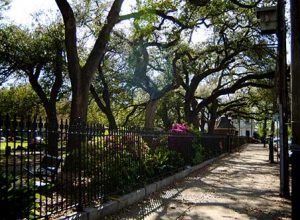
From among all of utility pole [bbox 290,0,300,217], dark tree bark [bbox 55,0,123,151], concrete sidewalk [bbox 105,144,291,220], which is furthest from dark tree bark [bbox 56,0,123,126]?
utility pole [bbox 290,0,300,217]

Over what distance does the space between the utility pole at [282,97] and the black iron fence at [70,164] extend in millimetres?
3650

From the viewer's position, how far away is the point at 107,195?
8.61 meters

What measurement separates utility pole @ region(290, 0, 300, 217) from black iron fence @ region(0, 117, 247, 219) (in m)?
3.85

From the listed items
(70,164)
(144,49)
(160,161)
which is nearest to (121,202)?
(70,164)

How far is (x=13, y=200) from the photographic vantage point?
198 inches

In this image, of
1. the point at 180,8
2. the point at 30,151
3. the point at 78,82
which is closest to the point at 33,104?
the point at 180,8

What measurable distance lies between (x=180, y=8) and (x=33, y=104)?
19341 millimetres

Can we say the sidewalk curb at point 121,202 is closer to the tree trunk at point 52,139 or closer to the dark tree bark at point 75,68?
the tree trunk at point 52,139

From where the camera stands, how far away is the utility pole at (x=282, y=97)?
11.0 m

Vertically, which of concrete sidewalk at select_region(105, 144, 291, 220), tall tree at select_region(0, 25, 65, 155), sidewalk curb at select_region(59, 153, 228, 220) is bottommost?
concrete sidewalk at select_region(105, 144, 291, 220)

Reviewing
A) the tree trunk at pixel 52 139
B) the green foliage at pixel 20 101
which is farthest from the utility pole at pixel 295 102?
the green foliage at pixel 20 101

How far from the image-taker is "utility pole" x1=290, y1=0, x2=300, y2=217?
6.78 meters

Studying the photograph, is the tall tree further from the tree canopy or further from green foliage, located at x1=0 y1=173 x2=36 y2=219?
green foliage, located at x1=0 y1=173 x2=36 y2=219

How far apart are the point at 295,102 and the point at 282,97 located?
11.7ft
